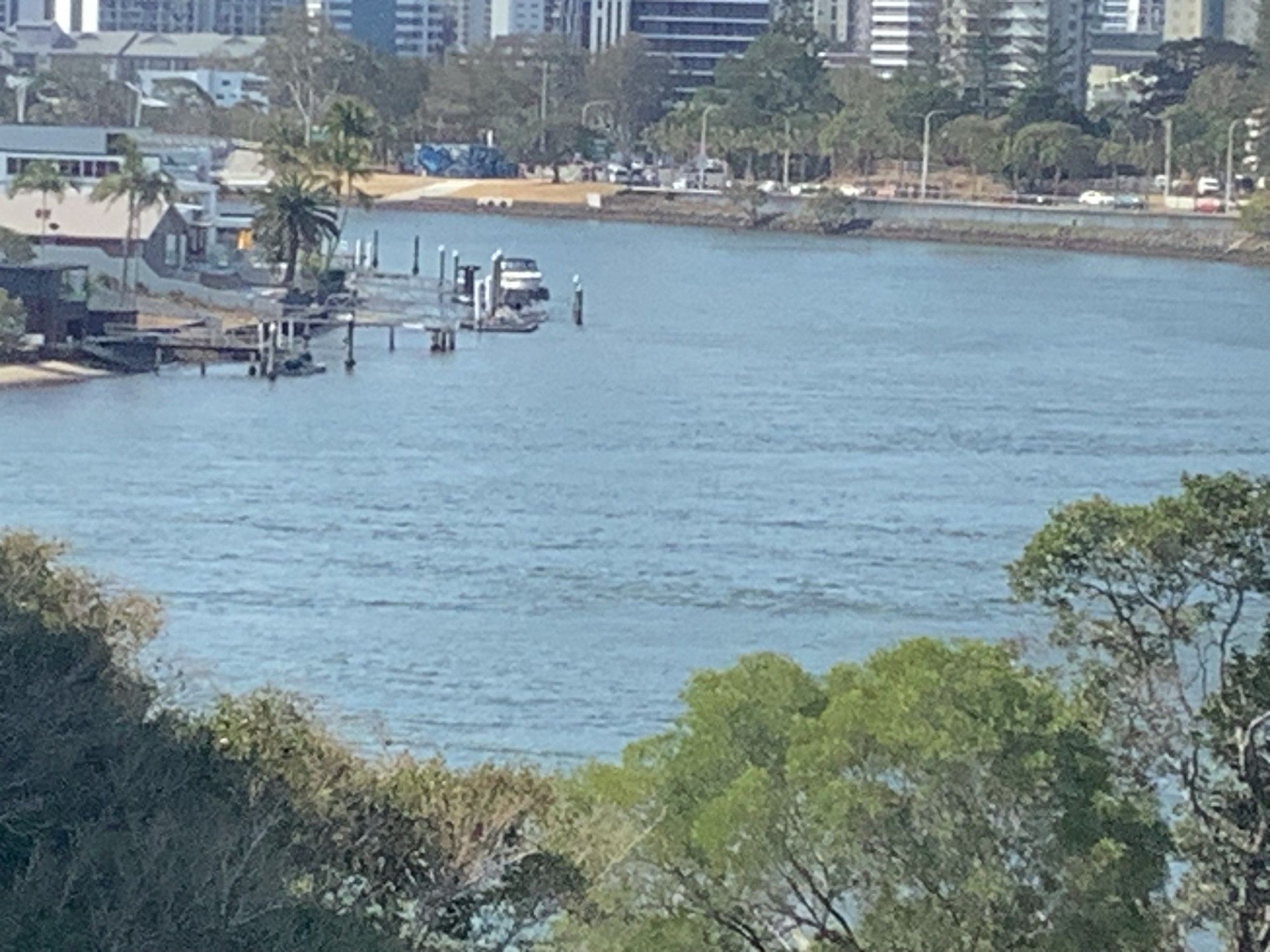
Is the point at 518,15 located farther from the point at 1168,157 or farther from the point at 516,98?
the point at 1168,157

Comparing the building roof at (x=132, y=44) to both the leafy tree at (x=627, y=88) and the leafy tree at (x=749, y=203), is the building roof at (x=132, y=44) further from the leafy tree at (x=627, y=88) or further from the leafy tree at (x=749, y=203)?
the leafy tree at (x=749, y=203)

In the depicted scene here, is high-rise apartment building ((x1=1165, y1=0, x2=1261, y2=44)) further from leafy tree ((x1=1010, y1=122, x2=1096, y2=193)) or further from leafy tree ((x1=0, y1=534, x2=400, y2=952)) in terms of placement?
leafy tree ((x1=0, y1=534, x2=400, y2=952))

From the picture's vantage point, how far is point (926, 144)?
7588 centimetres

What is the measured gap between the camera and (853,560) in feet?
68.4

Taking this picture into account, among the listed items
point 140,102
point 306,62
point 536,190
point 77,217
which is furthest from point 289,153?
point 306,62

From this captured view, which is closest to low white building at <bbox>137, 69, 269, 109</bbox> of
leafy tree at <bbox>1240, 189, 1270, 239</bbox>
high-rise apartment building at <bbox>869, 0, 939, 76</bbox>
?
high-rise apartment building at <bbox>869, 0, 939, 76</bbox>

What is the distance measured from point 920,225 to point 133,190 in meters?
35.2

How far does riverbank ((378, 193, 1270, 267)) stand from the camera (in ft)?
218

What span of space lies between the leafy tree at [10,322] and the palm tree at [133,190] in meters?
5.80

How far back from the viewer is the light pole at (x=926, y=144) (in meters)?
75.6

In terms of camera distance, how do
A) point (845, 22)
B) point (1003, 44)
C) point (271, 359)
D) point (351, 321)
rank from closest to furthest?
1. point (271, 359)
2. point (351, 321)
3. point (1003, 44)
4. point (845, 22)

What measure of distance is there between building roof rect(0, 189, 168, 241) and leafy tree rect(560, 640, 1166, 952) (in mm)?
30480

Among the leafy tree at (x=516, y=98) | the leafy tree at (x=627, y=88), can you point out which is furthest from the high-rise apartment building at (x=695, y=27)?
the leafy tree at (x=627, y=88)

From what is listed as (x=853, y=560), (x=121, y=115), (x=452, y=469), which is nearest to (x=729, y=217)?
(x=121, y=115)
